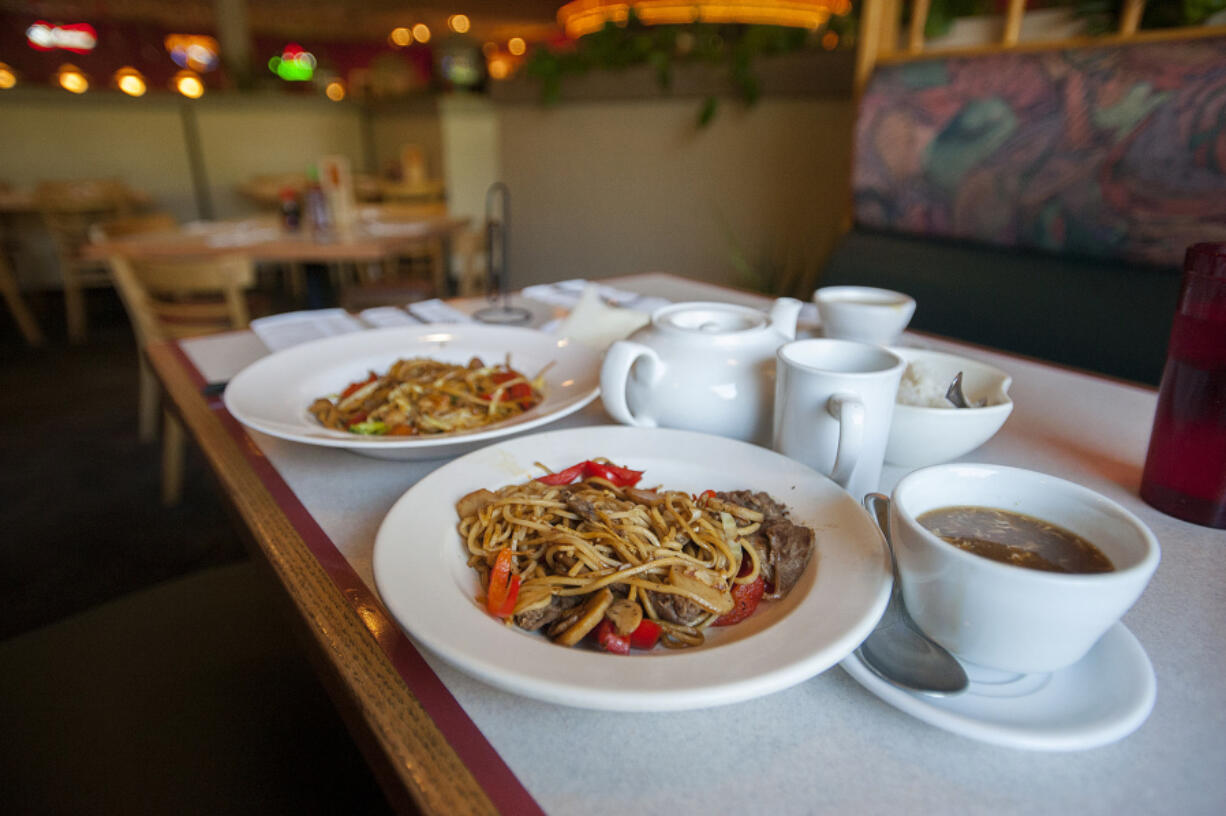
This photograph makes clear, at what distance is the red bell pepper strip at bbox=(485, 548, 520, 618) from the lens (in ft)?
1.87

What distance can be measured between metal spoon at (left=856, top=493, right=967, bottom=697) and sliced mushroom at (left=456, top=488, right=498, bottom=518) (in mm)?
353

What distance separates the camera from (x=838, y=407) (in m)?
0.72

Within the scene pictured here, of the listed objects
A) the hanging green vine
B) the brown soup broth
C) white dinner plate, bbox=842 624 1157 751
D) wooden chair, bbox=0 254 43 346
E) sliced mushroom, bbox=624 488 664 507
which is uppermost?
the hanging green vine

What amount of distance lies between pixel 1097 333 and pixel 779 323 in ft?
5.04

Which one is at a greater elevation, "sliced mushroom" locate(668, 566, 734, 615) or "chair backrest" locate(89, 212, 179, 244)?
"sliced mushroom" locate(668, 566, 734, 615)

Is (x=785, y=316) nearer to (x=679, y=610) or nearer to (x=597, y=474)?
(x=597, y=474)

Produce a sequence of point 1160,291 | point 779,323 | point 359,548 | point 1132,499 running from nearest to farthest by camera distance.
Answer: point 359,548 < point 1132,499 < point 779,323 < point 1160,291

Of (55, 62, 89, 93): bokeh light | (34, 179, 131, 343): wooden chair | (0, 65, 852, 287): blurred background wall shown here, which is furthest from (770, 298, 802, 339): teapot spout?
(55, 62, 89, 93): bokeh light

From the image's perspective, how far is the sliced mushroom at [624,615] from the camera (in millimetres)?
547

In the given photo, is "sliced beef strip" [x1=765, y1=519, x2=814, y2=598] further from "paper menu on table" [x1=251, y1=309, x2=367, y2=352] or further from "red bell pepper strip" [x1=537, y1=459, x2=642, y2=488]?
"paper menu on table" [x1=251, y1=309, x2=367, y2=352]

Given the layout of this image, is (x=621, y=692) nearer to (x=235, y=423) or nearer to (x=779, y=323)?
(x=779, y=323)

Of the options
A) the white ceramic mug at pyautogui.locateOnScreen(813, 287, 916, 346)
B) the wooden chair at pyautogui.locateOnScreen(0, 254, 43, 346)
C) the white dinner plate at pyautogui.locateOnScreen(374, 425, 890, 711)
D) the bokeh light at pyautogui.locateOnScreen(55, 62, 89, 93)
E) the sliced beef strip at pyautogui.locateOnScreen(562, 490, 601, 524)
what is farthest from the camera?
the bokeh light at pyautogui.locateOnScreen(55, 62, 89, 93)

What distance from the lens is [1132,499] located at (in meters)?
0.86

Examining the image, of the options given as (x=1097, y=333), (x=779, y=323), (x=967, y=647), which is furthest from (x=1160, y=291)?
(x=967, y=647)
